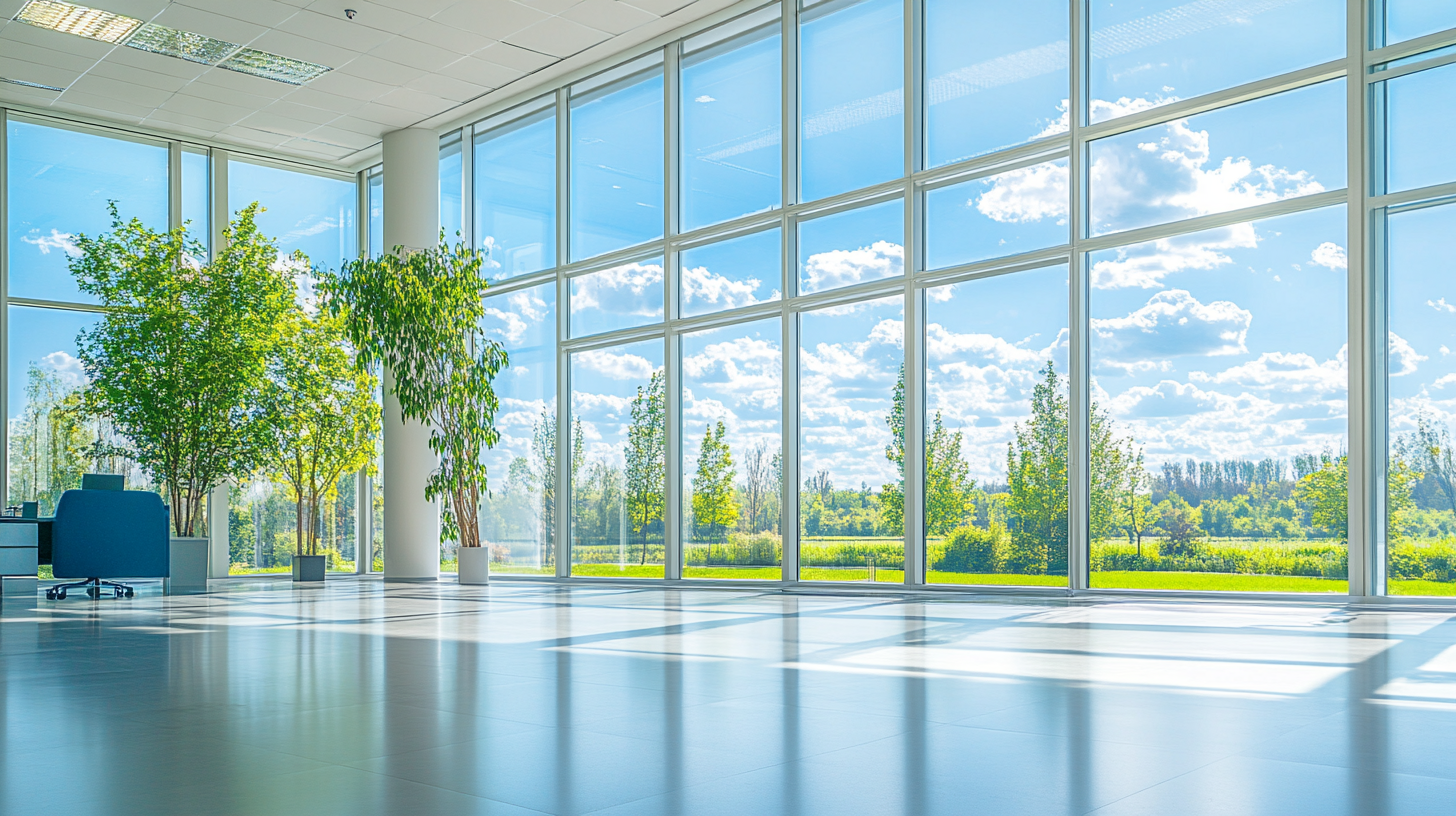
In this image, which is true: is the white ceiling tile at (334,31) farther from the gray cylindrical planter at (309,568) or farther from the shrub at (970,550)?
the shrub at (970,550)

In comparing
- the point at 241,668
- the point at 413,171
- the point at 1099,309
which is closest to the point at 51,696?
the point at 241,668

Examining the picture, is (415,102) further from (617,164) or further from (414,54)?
(617,164)

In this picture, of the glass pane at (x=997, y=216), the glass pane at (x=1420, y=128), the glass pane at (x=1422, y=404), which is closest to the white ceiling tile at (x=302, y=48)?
the glass pane at (x=997, y=216)

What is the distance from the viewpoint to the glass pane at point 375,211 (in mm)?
14171

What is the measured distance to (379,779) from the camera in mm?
2053

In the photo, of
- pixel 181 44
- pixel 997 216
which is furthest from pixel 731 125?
pixel 181 44

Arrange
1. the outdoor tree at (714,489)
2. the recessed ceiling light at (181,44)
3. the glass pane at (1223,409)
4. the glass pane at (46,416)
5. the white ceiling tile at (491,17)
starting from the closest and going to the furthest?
1. the glass pane at (1223,409)
2. the white ceiling tile at (491,17)
3. the outdoor tree at (714,489)
4. the recessed ceiling light at (181,44)
5. the glass pane at (46,416)

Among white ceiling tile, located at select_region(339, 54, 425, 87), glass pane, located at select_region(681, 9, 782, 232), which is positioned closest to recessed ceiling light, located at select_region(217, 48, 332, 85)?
white ceiling tile, located at select_region(339, 54, 425, 87)

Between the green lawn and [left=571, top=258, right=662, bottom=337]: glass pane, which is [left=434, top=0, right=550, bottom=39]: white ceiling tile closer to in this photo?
[left=571, top=258, right=662, bottom=337]: glass pane

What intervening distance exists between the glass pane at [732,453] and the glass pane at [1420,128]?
473cm

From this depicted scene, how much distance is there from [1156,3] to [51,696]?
24.5 ft

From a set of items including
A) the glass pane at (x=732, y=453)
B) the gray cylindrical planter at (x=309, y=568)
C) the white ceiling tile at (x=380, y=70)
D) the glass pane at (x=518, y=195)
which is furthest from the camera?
the gray cylindrical planter at (x=309, y=568)

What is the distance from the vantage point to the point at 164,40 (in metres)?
10.2

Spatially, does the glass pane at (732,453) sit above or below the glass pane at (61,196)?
below
